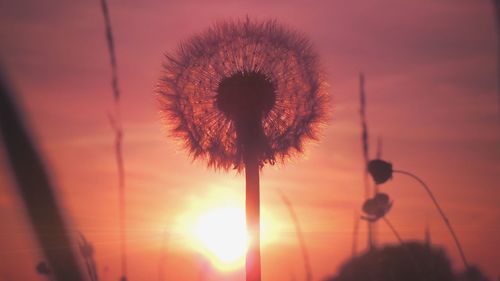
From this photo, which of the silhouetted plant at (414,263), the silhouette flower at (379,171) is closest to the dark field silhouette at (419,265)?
the silhouetted plant at (414,263)

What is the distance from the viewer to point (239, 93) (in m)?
8.94

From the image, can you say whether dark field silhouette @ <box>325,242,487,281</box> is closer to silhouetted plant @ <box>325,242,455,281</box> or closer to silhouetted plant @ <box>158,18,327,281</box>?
silhouetted plant @ <box>325,242,455,281</box>

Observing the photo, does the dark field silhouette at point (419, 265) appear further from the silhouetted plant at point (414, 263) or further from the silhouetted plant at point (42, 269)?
the silhouetted plant at point (42, 269)

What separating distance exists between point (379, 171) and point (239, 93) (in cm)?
379

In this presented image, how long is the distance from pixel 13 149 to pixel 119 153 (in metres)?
1.12

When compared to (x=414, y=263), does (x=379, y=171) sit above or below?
above

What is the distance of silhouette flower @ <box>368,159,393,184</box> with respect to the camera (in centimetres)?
549

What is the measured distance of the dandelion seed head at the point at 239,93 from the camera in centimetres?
904

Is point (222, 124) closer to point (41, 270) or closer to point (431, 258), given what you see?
point (41, 270)

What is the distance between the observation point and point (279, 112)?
30.7ft

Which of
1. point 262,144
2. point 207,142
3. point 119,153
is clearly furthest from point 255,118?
point 119,153

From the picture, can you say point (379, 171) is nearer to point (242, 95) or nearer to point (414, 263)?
point (414, 263)

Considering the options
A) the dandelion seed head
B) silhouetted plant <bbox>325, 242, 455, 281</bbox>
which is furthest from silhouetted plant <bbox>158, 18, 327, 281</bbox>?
silhouetted plant <bbox>325, 242, 455, 281</bbox>

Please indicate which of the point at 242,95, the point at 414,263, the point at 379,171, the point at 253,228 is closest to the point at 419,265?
the point at 414,263
